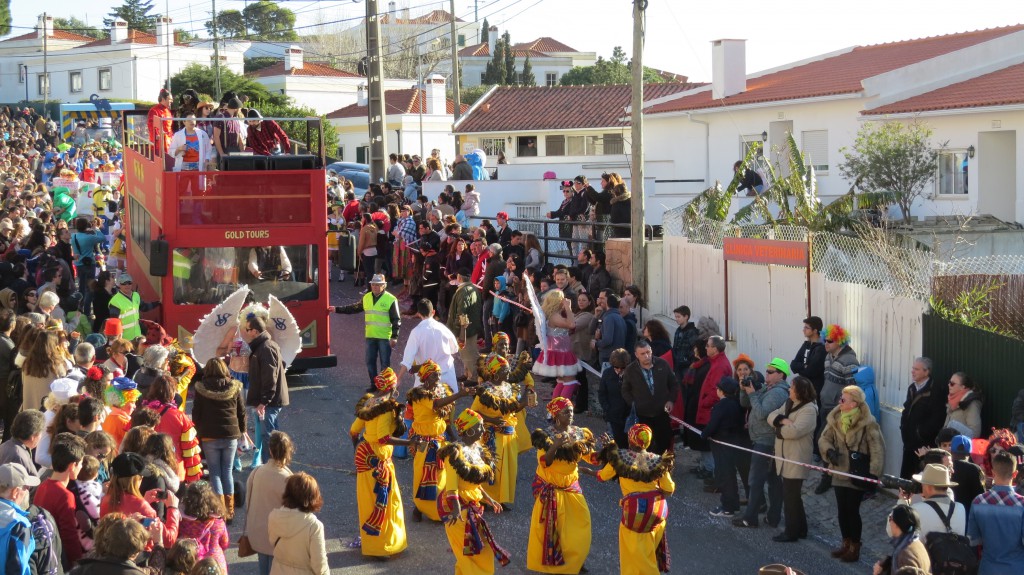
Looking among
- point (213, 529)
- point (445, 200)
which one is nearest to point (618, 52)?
point (445, 200)

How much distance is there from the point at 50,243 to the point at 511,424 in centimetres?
1158

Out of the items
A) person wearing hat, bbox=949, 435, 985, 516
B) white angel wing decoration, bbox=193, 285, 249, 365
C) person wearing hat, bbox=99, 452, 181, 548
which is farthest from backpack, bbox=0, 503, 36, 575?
white angel wing decoration, bbox=193, 285, 249, 365

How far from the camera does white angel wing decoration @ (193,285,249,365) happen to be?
44.9ft

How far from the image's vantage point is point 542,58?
103062 millimetres

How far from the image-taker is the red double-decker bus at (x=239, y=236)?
51.3 feet

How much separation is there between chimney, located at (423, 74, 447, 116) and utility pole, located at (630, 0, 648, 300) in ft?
130

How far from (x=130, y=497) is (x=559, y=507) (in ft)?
11.7

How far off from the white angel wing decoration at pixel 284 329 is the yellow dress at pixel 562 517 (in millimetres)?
5287

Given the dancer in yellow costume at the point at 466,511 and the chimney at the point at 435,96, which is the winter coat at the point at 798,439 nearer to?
the dancer in yellow costume at the point at 466,511

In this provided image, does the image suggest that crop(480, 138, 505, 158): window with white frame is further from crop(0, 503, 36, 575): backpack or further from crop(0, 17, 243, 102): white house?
crop(0, 503, 36, 575): backpack

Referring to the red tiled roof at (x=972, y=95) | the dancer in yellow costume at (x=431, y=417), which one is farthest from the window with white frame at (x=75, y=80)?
the dancer in yellow costume at (x=431, y=417)

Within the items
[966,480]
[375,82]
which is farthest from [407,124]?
[966,480]

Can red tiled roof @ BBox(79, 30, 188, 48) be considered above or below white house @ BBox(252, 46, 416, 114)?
above

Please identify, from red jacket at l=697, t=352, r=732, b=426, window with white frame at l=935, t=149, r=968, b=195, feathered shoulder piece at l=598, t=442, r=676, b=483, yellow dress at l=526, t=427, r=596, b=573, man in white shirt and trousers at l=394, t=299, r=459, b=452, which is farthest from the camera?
window with white frame at l=935, t=149, r=968, b=195
